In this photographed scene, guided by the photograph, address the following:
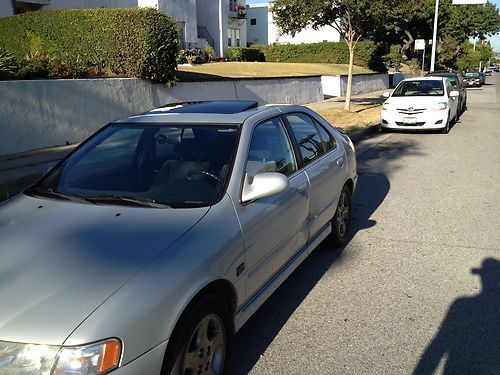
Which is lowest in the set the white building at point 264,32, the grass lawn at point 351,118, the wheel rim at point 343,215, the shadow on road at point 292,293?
the shadow on road at point 292,293

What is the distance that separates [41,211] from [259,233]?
1321mm

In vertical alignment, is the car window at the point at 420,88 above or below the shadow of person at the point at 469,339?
above

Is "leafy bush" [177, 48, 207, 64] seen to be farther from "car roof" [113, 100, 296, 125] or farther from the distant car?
"car roof" [113, 100, 296, 125]

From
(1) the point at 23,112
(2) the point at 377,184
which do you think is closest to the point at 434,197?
(2) the point at 377,184

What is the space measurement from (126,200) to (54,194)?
0.60 metres

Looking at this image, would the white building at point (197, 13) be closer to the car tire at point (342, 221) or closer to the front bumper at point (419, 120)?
the front bumper at point (419, 120)

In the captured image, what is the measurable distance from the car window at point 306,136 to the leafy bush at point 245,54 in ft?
126

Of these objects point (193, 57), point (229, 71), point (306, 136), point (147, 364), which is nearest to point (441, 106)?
point (306, 136)

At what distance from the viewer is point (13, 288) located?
208 centimetres

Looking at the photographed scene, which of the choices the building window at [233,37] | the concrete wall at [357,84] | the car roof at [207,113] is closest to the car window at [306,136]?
the car roof at [207,113]

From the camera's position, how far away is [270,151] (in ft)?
11.8

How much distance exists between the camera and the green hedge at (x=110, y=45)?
12.4m

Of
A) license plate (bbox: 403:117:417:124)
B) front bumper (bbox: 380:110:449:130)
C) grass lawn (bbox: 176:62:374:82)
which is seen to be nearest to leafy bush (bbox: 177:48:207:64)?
grass lawn (bbox: 176:62:374:82)

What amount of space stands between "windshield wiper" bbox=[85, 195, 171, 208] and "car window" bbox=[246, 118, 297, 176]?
0.64 m
